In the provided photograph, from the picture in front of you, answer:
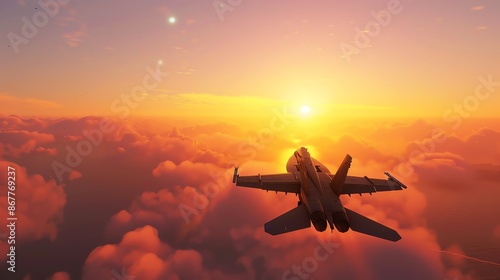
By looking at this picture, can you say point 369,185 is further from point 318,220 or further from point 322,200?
point 318,220

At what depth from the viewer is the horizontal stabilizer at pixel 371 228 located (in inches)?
882

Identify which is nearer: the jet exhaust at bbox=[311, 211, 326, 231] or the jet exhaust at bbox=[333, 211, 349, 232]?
the jet exhaust at bbox=[333, 211, 349, 232]

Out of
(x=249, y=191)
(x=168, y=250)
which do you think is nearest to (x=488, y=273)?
(x=249, y=191)

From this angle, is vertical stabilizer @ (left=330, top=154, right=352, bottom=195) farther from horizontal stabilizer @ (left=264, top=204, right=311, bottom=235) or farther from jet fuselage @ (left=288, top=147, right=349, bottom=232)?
horizontal stabilizer @ (left=264, top=204, right=311, bottom=235)

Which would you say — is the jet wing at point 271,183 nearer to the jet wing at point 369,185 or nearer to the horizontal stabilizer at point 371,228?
the jet wing at point 369,185

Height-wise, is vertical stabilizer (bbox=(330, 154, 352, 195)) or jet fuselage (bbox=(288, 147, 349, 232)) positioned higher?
vertical stabilizer (bbox=(330, 154, 352, 195))

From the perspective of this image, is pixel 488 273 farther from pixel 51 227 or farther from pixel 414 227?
pixel 51 227

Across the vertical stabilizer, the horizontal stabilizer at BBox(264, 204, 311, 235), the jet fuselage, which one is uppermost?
the vertical stabilizer

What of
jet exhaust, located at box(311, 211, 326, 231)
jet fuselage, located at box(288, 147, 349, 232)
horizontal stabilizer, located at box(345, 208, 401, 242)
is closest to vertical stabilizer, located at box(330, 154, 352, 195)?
jet fuselage, located at box(288, 147, 349, 232)

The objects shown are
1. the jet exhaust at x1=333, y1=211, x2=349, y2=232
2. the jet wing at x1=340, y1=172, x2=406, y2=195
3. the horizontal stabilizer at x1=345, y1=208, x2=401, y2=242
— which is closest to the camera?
the horizontal stabilizer at x1=345, y1=208, x2=401, y2=242

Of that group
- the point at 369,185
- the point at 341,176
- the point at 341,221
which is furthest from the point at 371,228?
the point at 369,185

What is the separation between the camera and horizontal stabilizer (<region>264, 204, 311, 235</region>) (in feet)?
77.4

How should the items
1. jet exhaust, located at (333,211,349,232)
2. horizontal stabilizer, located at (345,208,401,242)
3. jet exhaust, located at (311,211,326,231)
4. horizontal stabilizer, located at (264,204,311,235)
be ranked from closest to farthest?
1. horizontal stabilizer, located at (345,208,401,242)
2. horizontal stabilizer, located at (264,204,311,235)
3. jet exhaust, located at (333,211,349,232)
4. jet exhaust, located at (311,211,326,231)

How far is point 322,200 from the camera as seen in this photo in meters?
26.9
